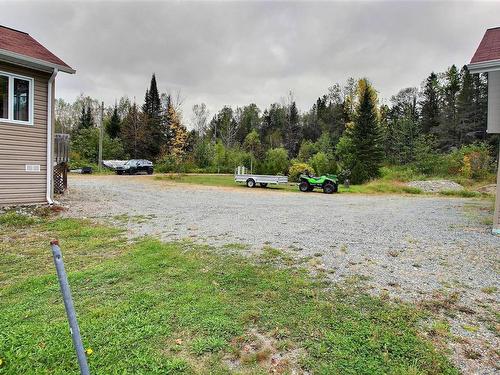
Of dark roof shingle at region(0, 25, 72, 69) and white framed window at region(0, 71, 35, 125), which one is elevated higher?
dark roof shingle at region(0, 25, 72, 69)

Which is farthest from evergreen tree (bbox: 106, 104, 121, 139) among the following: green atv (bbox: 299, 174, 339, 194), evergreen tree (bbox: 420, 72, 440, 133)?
evergreen tree (bbox: 420, 72, 440, 133)

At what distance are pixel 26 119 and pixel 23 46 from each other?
79.9 inches

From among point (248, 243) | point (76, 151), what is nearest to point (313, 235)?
point (248, 243)

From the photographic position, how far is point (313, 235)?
6.10m

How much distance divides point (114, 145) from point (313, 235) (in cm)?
3518

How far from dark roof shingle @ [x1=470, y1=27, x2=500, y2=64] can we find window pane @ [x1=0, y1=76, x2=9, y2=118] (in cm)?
1121

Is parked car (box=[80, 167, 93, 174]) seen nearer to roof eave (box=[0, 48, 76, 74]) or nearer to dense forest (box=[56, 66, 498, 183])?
dense forest (box=[56, 66, 498, 183])

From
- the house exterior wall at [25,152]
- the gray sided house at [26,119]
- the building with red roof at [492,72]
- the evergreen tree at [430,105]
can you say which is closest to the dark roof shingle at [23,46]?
the gray sided house at [26,119]

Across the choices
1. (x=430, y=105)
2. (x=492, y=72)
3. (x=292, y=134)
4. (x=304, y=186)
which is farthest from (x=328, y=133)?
(x=492, y=72)

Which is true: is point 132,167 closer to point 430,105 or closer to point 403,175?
point 403,175

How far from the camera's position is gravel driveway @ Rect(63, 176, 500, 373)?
314 centimetres

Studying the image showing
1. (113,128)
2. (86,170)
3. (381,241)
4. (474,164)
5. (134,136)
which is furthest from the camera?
(113,128)

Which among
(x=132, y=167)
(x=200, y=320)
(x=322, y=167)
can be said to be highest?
(x=322, y=167)

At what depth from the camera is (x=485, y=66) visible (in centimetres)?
664
